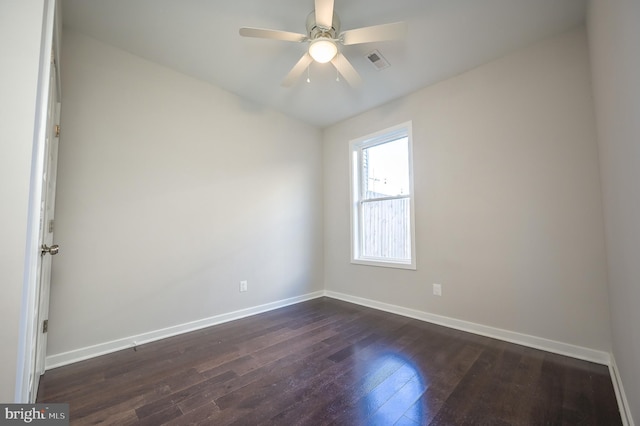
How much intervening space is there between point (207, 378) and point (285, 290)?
177 cm

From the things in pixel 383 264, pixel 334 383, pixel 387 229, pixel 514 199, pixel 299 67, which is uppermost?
pixel 299 67

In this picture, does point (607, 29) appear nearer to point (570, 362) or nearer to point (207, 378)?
point (570, 362)

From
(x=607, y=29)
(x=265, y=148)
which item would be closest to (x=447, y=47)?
(x=607, y=29)

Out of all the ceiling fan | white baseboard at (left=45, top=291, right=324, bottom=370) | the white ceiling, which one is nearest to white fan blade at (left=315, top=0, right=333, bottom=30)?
the ceiling fan

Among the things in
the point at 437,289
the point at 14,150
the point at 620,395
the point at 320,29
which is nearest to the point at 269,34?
the point at 320,29

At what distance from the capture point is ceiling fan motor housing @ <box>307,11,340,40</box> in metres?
1.90

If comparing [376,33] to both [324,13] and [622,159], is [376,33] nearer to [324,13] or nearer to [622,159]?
[324,13]

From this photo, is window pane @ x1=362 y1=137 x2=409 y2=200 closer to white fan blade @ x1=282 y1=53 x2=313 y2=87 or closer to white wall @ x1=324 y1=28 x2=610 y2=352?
white wall @ x1=324 y1=28 x2=610 y2=352

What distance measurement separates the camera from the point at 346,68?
87.0 inches

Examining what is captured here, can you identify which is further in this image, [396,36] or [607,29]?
[396,36]

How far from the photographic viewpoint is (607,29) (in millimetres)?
1417

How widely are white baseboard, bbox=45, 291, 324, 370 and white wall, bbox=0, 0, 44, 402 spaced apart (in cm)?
161

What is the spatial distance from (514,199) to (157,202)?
340 centimetres

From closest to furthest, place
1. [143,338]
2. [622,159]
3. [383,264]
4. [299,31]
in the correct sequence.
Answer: [622,159], [299,31], [143,338], [383,264]
